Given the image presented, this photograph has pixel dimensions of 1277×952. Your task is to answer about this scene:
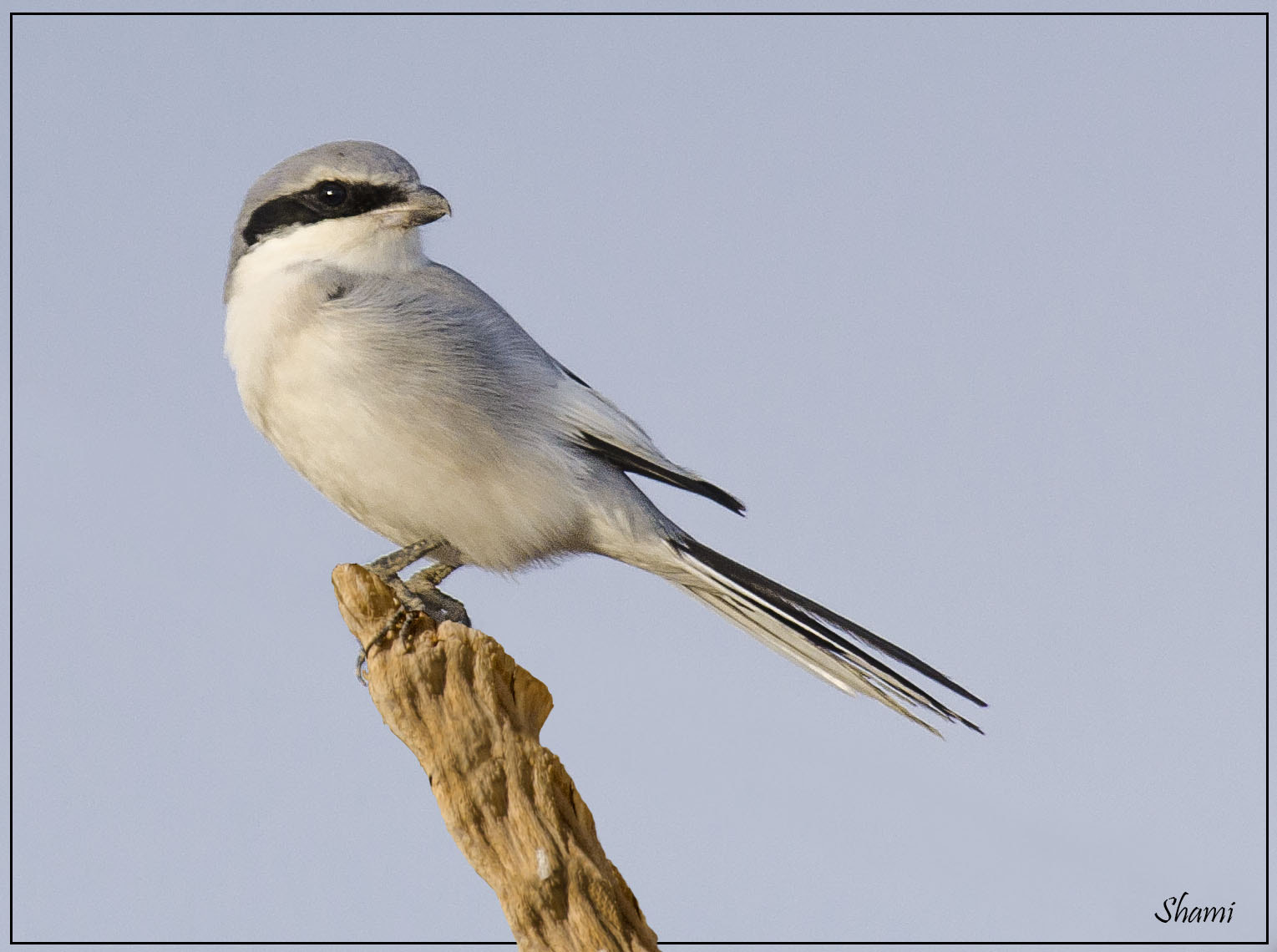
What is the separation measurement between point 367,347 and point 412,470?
1.33 feet

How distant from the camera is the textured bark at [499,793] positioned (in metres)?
4.12

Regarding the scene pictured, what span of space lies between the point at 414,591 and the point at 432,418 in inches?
24.4

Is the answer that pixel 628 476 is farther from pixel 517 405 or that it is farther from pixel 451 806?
pixel 451 806

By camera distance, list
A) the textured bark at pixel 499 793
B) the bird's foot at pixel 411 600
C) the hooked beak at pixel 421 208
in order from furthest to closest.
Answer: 1. the hooked beak at pixel 421 208
2. the bird's foot at pixel 411 600
3. the textured bark at pixel 499 793

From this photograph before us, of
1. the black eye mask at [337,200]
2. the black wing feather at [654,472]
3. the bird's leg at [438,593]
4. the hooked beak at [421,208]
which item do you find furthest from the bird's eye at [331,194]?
the bird's leg at [438,593]

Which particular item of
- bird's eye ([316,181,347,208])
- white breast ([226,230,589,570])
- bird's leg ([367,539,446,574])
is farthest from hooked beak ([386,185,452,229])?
bird's leg ([367,539,446,574])

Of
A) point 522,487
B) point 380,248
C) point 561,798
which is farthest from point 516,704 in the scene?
point 380,248

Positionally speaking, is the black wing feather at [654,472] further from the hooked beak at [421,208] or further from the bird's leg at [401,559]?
the hooked beak at [421,208]

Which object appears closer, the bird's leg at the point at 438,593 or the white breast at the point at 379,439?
the white breast at the point at 379,439

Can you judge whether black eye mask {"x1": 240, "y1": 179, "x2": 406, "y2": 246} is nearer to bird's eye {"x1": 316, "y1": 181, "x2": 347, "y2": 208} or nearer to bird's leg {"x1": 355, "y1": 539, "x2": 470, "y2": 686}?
bird's eye {"x1": 316, "y1": 181, "x2": 347, "y2": 208}

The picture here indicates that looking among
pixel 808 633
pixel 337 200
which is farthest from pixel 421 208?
pixel 808 633

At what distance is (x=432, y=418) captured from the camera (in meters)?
4.36

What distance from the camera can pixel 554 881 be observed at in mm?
4105

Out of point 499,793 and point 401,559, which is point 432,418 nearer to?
point 401,559
